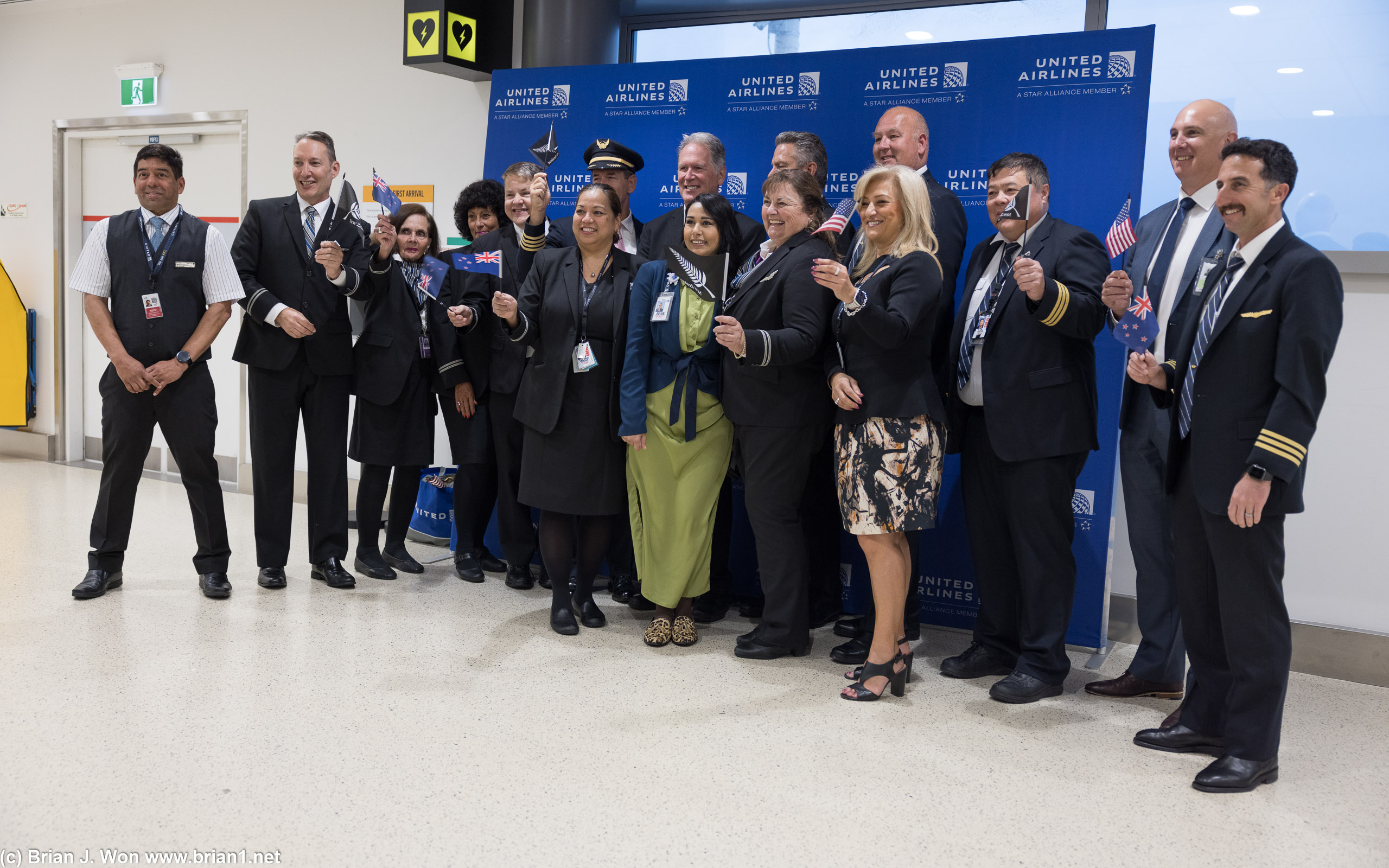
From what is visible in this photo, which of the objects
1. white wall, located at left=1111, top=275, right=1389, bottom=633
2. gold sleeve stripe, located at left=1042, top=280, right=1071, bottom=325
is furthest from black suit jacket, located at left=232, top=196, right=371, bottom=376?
white wall, located at left=1111, top=275, right=1389, bottom=633

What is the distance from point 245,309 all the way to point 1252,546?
3658mm

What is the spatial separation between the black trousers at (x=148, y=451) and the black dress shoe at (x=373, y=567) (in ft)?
1.91

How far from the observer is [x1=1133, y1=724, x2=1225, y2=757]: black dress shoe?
9.80 feet

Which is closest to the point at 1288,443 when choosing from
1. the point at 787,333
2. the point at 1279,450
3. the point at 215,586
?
the point at 1279,450

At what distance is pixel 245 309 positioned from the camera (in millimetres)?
4074

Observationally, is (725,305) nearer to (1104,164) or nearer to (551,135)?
(551,135)

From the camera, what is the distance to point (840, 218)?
325 cm

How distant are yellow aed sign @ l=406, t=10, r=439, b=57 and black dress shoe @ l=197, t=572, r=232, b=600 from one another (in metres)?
2.80

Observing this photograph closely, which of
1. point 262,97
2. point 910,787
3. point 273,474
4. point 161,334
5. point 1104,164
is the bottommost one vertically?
point 910,787

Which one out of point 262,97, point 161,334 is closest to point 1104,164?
point 161,334

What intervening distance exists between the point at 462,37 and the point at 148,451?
2634mm

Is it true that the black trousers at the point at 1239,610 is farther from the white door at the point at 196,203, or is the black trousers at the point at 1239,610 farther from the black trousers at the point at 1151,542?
the white door at the point at 196,203

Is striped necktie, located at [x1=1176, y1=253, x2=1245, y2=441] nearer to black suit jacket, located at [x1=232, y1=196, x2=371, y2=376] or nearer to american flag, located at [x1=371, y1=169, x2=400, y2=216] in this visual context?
american flag, located at [x1=371, y1=169, x2=400, y2=216]

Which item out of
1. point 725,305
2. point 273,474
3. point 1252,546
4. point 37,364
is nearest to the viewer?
point 1252,546
